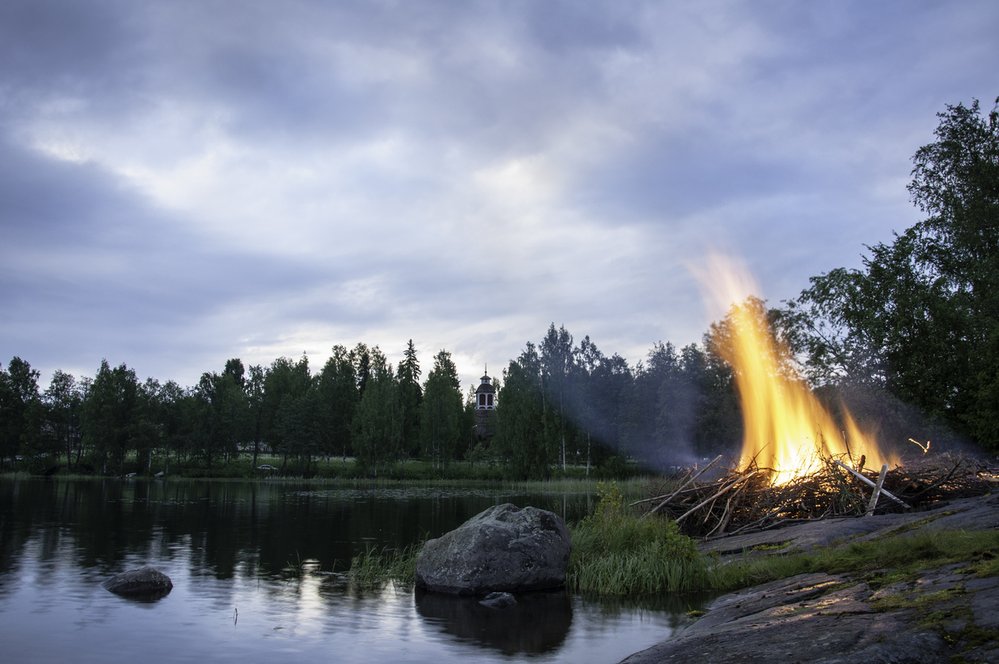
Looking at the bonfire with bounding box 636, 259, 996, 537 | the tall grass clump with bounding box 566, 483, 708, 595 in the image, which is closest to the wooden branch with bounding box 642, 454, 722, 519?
the bonfire with bounding box 636, 259, 996, 537

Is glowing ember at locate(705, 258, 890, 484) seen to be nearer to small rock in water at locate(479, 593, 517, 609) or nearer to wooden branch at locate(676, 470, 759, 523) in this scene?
wooden branch at locate(676, 470, 759, 523)

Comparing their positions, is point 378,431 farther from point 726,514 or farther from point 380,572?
point 380,572

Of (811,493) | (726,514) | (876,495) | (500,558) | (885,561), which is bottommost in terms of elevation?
(500,558)

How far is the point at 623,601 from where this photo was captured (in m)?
17.6

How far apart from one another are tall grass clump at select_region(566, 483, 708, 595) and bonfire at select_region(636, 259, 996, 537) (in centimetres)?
394

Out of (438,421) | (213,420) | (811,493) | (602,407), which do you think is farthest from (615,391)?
(811,493)

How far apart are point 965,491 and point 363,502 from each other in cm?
4161

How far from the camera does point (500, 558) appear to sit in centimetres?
1888

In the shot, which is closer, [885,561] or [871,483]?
[885,561]

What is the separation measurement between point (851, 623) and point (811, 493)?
712 inches

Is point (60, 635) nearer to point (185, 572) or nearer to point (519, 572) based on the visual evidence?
point (185, 572)

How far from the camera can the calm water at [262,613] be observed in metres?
13.3

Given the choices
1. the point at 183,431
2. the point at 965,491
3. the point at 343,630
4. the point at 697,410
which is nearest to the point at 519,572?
the point at 343,630

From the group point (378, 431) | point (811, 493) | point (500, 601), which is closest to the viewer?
point (500, 601)
